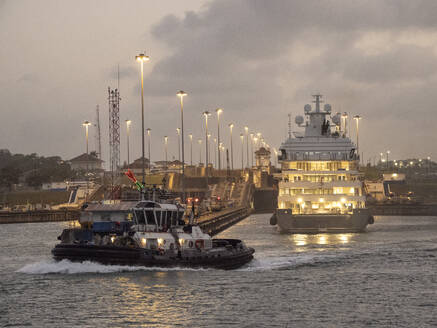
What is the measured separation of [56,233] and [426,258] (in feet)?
185

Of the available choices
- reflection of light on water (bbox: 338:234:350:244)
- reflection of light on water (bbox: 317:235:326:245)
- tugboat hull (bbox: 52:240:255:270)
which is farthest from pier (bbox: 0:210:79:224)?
tugboat hull (bbox: 52:240:255:270)

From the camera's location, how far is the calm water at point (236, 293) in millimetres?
41188

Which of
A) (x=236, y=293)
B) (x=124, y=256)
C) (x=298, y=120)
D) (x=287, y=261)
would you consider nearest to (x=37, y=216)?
(x=298, y=120)

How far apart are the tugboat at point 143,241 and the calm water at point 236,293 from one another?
2.37 ft

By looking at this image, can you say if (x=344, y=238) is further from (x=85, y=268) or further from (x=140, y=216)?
(x=85, y=268)

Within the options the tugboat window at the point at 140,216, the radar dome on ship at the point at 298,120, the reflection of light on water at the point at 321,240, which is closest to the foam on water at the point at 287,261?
the tugboat window at the point at 140,216

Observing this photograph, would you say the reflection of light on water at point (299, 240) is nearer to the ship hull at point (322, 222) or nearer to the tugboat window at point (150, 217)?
the ship hull at point (322, 222)

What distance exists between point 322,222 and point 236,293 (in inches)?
1960

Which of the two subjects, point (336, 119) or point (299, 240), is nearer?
point (299, 240)

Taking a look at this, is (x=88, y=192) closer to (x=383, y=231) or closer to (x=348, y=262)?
(x=383, y=231)

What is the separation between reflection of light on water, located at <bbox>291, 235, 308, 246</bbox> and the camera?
278 feet

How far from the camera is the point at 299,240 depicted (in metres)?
89.0

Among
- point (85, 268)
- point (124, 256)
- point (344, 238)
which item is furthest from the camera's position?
point (344, 238)

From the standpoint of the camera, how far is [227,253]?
58.3m
